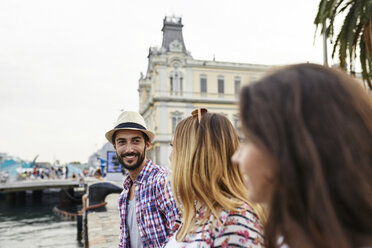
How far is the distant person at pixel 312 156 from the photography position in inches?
29.0

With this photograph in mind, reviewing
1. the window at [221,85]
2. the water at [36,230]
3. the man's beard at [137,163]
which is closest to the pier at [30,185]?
the water at [36,230]

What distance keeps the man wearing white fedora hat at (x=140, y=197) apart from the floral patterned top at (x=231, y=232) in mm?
900

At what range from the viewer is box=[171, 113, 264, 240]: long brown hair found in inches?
63.7

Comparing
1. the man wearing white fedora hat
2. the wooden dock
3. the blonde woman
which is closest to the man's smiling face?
the man wearing white fedora hat

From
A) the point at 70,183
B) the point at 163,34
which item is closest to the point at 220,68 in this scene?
the point at 163,34

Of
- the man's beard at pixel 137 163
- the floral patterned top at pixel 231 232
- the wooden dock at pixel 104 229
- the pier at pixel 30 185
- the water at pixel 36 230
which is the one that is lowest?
the water at pixel 36 230

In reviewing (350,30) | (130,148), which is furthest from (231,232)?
(350,30)

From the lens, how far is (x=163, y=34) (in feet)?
133

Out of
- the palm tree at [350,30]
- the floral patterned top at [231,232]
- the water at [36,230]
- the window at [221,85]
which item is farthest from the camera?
the window at [221,85]

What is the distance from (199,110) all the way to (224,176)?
36cm

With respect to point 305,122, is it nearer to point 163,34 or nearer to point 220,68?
point 220,68

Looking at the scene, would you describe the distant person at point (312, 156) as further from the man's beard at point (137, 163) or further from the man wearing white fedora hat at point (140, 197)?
the man's beard at point (137, 163)

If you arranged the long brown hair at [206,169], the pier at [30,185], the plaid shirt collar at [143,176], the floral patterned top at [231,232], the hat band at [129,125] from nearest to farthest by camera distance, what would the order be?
the floral patterned top at [231,232], the long brown hair at [206,169], the plaid shirt collar at [143,176], the hat band at [129,125], the pier at [30,185]

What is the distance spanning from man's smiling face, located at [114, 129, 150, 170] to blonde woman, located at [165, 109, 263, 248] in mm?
1411
